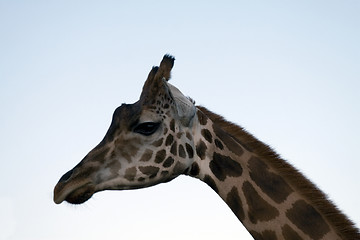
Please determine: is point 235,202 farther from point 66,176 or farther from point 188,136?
point 66,176

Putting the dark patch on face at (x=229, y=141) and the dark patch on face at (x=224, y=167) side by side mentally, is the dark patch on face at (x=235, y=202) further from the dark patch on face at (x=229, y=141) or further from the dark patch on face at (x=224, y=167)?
the dark patch on face at (x=229, y=141)

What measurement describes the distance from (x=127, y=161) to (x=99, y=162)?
359mm

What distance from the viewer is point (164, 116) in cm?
664

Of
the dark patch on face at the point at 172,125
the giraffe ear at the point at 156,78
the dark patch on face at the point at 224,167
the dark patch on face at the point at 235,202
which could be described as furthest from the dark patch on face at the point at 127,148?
the dark patch on face at the point at 235,202

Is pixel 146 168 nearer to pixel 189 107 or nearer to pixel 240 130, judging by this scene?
pixel 189 107

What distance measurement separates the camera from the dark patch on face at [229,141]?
6684 millimetres

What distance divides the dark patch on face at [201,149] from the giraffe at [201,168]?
12mm

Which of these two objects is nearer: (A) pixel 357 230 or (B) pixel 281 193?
(A) pixel 357 230

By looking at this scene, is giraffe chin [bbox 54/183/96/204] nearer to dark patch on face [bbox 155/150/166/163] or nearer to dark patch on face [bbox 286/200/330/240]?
dark patch on face [bbox 155/150/166/163]

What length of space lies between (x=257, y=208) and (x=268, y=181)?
39 centimetres

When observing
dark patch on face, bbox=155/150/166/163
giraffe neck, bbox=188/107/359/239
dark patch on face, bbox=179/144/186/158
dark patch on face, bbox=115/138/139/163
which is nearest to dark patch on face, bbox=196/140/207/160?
giraffe neck, bbox=188/107/359/239

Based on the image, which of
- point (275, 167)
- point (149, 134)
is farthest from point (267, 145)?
point (149, 134)

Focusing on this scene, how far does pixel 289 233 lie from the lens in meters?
6.07

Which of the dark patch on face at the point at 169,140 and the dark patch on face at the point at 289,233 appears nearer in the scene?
the dark patch on face at the point at 289,233
